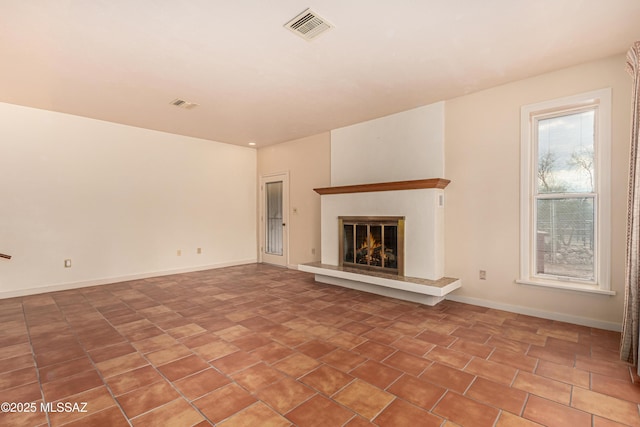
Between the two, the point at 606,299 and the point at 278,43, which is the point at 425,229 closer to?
the point at 606,299

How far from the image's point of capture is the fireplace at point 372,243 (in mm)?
4254

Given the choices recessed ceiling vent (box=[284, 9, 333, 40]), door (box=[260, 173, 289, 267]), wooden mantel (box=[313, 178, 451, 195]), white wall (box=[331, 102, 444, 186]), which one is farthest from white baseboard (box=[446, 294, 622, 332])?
door (box=[260, 173, 289, 267])

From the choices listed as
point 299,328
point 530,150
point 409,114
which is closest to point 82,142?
point 299,328

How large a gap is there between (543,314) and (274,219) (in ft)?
16.7

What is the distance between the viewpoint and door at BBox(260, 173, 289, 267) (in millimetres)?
6605

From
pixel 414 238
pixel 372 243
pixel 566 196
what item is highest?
pixel 566 196

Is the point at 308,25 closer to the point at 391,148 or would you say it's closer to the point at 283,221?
the point at 391,148

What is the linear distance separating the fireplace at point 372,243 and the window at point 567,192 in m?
1.45

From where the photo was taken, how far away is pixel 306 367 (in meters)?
2.29

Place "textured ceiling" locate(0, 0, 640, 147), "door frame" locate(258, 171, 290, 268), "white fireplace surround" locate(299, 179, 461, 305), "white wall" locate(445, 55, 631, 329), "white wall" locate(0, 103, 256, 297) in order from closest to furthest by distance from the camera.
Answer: "textured ceiling" locate(0, 0, 640, 147) → "white wall" locate(445, 55, 631, 329) → "white fireplace surround" locate(299, 179, 461, 305) → "white wall" locate(0, 103, 256, 297) → "door frame" locate(258, 171, 290, 268)

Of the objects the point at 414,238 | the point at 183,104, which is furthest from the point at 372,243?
the point at 183,104

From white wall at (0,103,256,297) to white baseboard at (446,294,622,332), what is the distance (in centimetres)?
479

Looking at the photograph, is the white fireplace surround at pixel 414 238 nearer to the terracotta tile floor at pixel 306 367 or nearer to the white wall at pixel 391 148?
the terracotta tile floor at pixel 306 367

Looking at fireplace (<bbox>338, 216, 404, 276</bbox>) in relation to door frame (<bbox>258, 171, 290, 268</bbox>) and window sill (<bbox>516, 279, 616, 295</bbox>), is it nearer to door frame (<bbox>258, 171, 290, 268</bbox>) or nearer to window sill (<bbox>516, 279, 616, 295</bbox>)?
window sill (<bbox>516, 279, 616, 295</bbox>)
